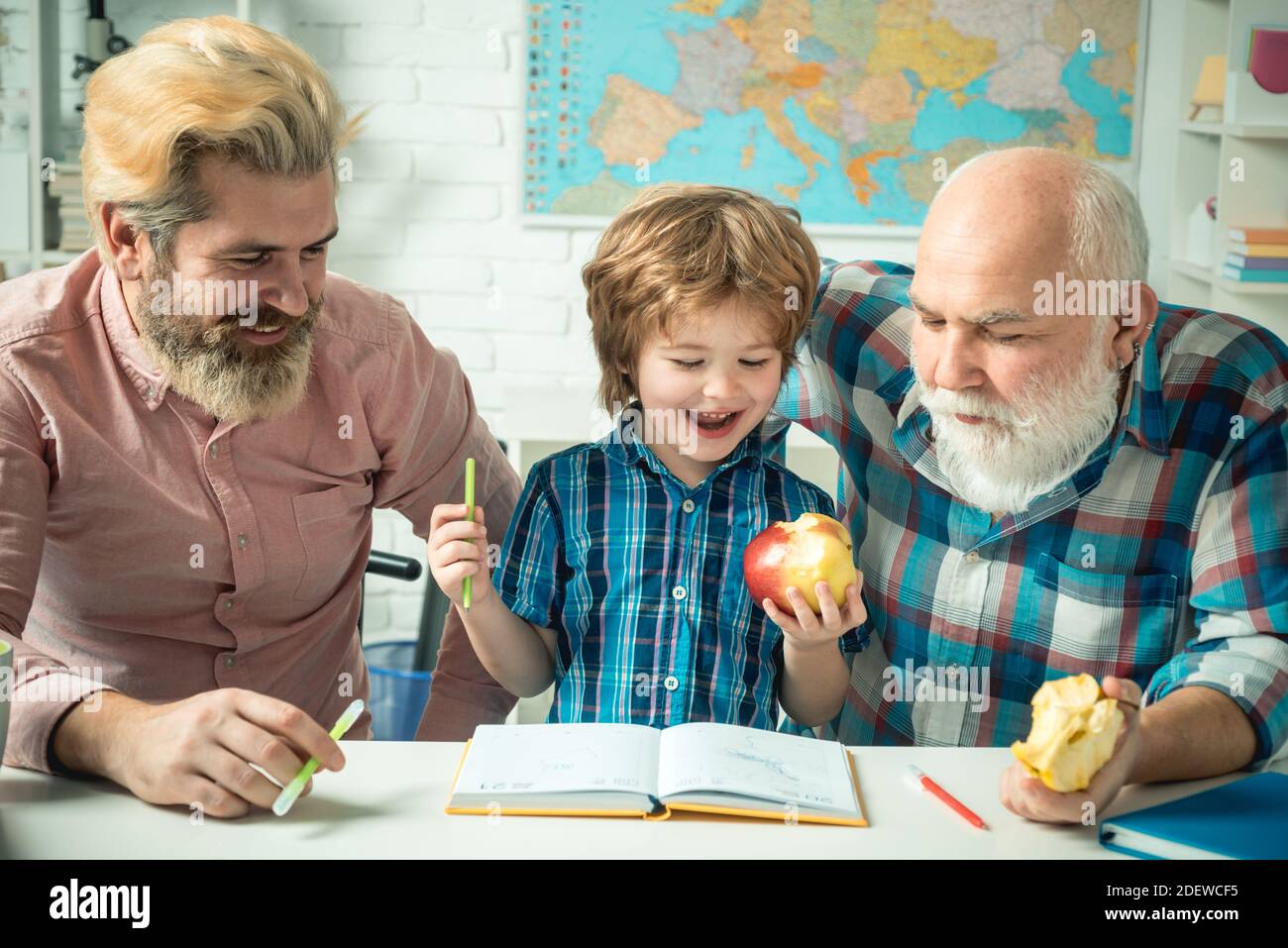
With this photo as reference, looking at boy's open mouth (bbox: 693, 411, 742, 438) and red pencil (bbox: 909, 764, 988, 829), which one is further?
boy's open mouth (bbox: 693, 411, 742, 438)

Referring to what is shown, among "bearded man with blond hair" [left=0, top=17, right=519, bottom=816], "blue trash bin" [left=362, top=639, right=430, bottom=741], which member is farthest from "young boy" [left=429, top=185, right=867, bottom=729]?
"blue trash bin" [left=362, top=639, right=430, bottom=741]

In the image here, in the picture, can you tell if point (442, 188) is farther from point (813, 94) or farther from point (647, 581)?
point (647, 581)

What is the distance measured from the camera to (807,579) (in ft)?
4.04

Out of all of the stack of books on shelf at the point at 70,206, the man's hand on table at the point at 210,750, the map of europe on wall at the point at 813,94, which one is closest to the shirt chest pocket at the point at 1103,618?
the man's hand on table at the point at 210,750

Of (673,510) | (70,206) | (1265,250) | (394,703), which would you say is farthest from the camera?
(70,206)

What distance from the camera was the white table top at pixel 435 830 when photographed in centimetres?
100

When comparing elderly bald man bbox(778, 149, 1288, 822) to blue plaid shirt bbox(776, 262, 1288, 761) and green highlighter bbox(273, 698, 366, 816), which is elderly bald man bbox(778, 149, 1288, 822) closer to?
blue plaid shirt bbox(776, 262, 1288, 761)

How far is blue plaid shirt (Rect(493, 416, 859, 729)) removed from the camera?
4.59 feet

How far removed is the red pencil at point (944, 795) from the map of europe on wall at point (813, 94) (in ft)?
7.85

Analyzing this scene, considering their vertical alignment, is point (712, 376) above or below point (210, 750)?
above

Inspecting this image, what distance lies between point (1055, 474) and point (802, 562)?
1.25 feet

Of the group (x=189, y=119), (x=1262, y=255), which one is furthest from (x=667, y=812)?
(x=1262, y=255)

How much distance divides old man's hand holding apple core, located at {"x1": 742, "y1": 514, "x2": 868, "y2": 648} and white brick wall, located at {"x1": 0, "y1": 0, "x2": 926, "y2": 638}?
2.05m
